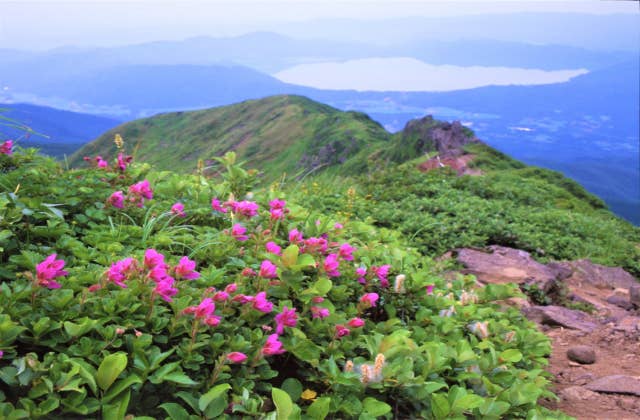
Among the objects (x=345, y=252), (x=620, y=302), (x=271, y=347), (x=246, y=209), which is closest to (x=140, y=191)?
(x=246, y=209)

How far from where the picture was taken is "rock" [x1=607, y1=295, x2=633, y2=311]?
5980 millimetres

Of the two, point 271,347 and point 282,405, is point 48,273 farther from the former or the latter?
point 282,405

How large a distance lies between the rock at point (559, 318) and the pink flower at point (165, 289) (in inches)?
136

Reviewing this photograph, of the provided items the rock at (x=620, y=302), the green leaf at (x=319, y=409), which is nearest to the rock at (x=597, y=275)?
the rock at (x=620, y=302)

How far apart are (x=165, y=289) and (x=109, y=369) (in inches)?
14.2

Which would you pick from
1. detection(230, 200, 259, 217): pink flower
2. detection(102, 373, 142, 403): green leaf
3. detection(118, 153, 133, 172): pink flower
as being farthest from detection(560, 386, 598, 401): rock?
detection(118, 153, 133, 172): pink flower

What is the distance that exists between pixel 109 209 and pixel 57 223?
1.81ft

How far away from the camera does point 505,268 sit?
6.23 m

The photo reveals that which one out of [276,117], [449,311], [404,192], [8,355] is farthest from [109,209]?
[276,117]

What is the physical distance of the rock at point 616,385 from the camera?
3.18m

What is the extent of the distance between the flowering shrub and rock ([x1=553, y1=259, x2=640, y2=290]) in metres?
4.02

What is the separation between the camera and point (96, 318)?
2.19 meters

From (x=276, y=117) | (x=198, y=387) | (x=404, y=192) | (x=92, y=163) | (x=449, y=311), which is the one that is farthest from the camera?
(x=276, y=117)

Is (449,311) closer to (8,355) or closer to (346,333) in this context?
(346,333)
